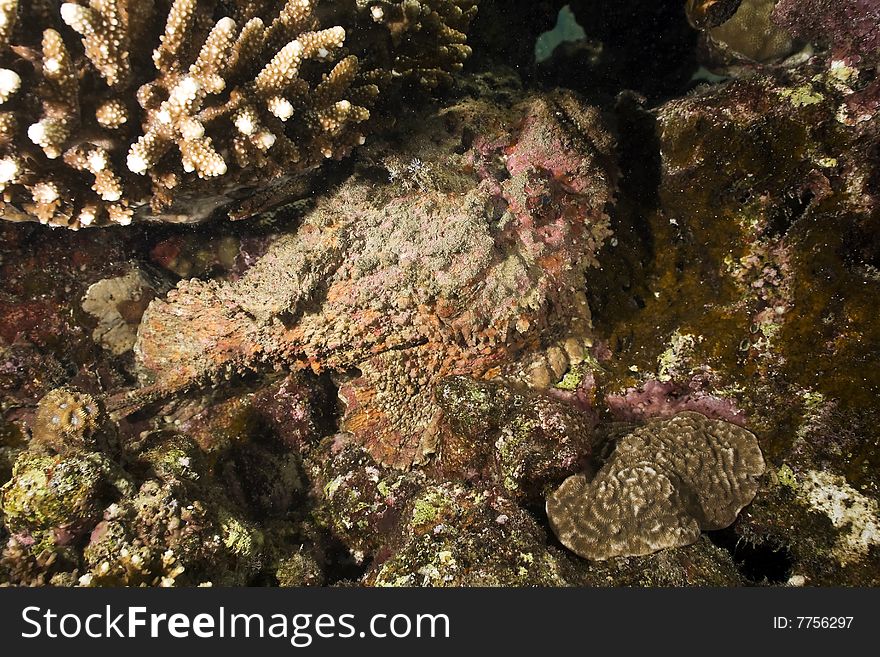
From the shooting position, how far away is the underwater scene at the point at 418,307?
8.32 feet

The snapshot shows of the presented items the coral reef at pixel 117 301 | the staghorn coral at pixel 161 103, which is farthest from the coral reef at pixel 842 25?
the coral reef at pixel 117 301

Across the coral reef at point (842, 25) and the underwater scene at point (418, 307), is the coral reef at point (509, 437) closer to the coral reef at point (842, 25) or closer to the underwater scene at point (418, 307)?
the underwater scene at point (418, 307)

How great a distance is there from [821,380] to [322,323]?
10.2 feet

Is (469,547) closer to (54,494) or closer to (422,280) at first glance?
(422,280)

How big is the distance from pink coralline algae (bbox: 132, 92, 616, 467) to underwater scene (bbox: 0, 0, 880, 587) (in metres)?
0.02

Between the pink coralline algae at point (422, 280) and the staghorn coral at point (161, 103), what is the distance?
0.51 m

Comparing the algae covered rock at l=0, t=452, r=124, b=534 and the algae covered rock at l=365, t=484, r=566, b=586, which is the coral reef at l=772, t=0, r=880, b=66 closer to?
the algae covered rock at l=365, t=484, r=566, b=586

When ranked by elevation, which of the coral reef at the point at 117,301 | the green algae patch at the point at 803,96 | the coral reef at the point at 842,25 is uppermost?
the coral reef at the point at 842,25

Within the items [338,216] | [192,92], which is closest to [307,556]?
[338,216]

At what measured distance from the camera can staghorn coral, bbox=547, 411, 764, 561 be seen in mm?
2705

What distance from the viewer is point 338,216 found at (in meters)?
3.21

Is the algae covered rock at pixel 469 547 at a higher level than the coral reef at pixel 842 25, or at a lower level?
lower

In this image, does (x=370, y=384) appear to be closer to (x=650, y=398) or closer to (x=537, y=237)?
(x=537, y=237)

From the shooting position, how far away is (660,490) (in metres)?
2.81
